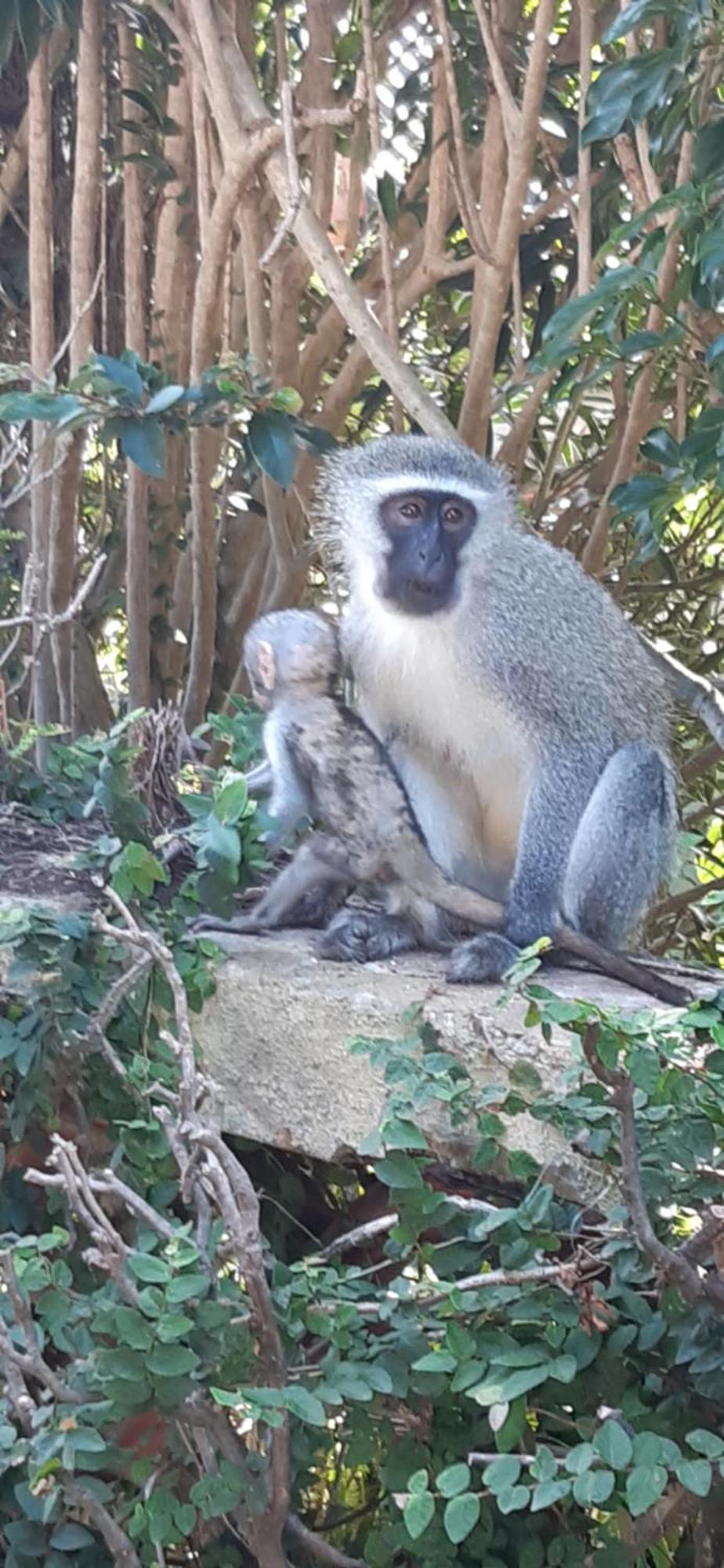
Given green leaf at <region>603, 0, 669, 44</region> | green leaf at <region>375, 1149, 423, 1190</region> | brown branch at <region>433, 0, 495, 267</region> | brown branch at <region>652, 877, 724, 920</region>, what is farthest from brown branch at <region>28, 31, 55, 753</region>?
green leaf at <region>375, 1149, 423, 1190</region>

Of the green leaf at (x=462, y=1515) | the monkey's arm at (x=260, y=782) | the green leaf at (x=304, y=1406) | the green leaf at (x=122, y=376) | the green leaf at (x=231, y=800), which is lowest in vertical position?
the green leaf at (x=462, y=1515)

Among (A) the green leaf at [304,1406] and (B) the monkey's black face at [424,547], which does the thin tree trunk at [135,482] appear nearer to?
(B) the monkey's black face at [424,547]

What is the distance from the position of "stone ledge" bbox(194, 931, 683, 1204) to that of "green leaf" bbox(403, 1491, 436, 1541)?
768mm

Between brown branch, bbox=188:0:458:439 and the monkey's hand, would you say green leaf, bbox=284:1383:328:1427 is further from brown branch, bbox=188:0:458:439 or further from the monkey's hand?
brown branch, bbox=188:0:458:439

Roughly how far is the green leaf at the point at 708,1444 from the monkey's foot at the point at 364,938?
1.36m

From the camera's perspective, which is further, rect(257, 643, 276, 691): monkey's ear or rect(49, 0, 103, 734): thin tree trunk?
rect(49, 0, 103, 734): thin tree trunk

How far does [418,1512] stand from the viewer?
6.61 ft

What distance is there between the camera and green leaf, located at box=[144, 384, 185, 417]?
3.27 m

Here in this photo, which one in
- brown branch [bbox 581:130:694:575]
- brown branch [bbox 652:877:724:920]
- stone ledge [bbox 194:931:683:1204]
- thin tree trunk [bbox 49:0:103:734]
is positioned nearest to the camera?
stone ledge [bbox 194:931:683:1204]

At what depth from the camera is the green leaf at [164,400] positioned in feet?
10.7

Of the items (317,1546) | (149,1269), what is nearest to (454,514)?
(149,1269)

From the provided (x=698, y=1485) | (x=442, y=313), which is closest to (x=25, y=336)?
(x=442, y=313)

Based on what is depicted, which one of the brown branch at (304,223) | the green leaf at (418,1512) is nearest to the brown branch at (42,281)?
the brown branch at (304,223)

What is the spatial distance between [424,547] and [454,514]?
0.34ft
